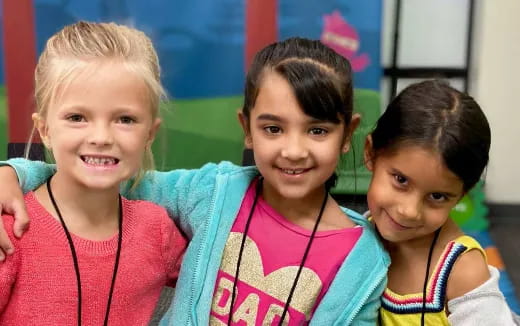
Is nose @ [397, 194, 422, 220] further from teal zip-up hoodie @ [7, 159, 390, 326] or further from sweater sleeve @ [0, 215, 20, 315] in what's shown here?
sweater sleeve @ [0, 215, 20, 315]

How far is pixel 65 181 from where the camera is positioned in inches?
41.0

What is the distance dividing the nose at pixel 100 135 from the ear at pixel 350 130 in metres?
0.43

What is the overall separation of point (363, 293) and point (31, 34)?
8.30 feet

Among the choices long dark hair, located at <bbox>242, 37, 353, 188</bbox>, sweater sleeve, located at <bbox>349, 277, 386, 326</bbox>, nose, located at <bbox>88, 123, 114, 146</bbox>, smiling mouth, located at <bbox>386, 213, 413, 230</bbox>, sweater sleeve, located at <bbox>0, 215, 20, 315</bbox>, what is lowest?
sweater sleeve, located at <bbox>349, 277, 386, 326</bbox>

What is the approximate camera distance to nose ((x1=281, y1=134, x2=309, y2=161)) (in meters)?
1.04

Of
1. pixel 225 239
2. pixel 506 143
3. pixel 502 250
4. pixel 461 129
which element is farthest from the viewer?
pixel 506 143

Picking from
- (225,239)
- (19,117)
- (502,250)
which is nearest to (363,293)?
(225,239)

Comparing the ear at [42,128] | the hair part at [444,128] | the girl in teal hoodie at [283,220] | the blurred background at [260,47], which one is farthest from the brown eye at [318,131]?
the blurred background at [260,47]

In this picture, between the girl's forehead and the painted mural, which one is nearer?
the girl's forehead

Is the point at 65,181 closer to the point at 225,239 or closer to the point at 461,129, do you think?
the point at 225,239

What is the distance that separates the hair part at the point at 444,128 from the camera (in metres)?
1.02

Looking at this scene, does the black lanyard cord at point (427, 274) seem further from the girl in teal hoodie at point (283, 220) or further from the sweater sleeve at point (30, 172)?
the sweater sleeve at point (30, 172)

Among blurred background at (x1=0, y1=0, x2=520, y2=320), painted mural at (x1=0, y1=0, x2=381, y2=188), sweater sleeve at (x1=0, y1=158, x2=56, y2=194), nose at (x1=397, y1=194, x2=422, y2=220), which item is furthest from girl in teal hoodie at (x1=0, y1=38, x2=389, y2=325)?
painted mural at (x1=0, y1=0, x2=381, y2=188)

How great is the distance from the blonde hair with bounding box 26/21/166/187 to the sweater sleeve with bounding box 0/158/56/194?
12 centimetres
